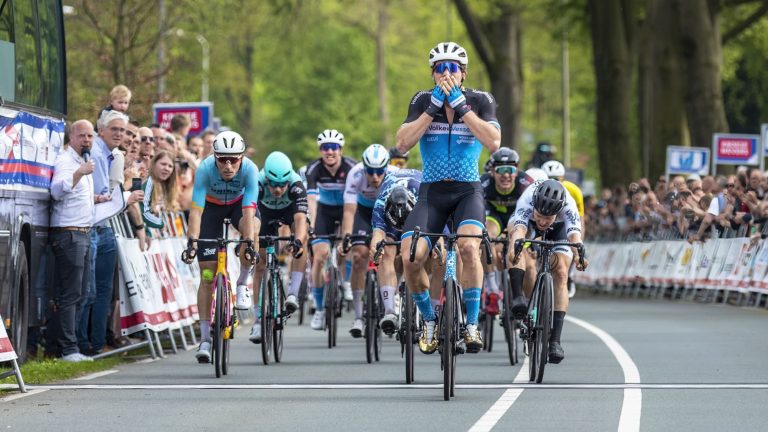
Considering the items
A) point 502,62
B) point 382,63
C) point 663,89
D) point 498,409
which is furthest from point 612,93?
point 382,63

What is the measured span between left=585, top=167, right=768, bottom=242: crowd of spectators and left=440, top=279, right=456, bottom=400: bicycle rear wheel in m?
15.6

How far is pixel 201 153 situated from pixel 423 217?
10868 millimetres

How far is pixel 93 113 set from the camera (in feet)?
97.6

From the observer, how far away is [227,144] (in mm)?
15133

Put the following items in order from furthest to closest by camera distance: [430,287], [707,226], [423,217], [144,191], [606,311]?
[707,226] < [606,311] < [144,191] < [430,287] < [423,217]

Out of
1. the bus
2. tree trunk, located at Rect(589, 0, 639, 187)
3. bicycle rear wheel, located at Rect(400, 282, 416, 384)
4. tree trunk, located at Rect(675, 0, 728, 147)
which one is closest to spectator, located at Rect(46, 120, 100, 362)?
the bus

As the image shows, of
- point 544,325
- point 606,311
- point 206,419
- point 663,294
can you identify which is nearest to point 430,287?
point 544,325

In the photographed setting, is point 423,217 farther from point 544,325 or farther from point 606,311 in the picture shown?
point 606,311

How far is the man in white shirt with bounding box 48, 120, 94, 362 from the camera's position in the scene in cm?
1602

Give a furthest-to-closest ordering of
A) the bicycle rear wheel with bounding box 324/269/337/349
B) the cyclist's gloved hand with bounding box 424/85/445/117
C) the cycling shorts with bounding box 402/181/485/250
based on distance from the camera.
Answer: the bicycle rear wheel with bounding box 324/269/337/349 → the cycling shorts with bounding box 402/181/485/250 → the cyclist's gloved hand with bounding box 424/85/445/117

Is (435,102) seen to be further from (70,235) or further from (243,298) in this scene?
(70,235)

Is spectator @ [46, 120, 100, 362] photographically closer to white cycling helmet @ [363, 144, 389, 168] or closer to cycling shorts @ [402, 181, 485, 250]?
white cycling helmet @ [363, 144, 389, 168]

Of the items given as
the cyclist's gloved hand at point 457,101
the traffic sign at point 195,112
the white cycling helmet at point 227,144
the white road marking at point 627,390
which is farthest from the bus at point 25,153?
the traffic sign at point 195,112

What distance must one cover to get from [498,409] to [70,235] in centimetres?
575
